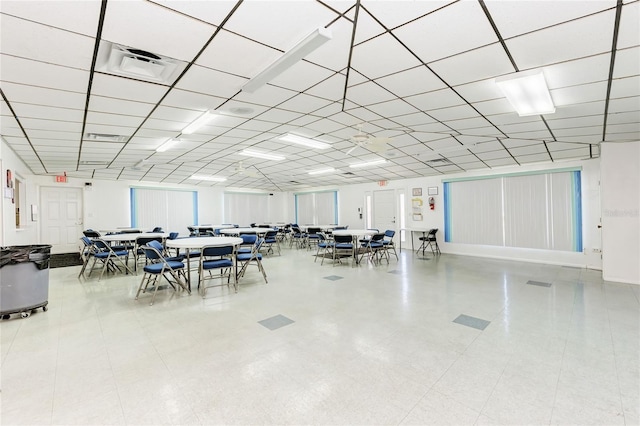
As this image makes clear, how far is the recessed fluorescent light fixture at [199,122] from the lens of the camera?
411 centimetres

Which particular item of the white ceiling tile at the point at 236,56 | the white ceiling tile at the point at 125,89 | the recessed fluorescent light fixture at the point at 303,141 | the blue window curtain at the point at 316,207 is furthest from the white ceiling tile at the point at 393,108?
the blue window curtain at the point at 316,207

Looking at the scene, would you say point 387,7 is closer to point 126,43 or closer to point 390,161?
point 126,43

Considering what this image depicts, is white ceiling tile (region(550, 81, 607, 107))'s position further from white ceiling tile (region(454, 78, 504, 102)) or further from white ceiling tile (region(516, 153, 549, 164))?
white ceiling tile (region(516, 153, 549, 164))

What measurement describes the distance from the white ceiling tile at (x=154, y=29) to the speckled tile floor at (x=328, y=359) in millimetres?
2543

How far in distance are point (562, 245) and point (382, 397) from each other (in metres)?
7.14

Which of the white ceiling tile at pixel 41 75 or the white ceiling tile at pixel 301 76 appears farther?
the white ceiling tile at pixel 301 76

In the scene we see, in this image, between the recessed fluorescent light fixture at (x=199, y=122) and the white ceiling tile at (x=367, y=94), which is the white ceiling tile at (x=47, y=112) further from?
the white ceiling tile at (x=367, y=94)

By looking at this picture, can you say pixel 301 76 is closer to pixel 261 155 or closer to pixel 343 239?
pixel 261 155

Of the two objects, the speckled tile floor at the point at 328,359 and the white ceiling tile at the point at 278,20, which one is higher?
the white ceiling tile at the point at 278,20

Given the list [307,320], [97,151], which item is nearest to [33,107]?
[97,151]

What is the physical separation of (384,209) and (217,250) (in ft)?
23.9

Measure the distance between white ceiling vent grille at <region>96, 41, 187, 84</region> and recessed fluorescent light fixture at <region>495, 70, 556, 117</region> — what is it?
3.19 metres

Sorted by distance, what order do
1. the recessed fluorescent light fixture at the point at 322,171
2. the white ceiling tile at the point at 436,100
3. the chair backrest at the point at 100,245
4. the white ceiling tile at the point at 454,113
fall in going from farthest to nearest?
1. the recessed fluorescent light fixture at the point at 322,171
2. the chair backrest at the point at 100,245
3. the white ceiling tile at the point at 454,113
4. the white ceiling tile at the point at 436,100

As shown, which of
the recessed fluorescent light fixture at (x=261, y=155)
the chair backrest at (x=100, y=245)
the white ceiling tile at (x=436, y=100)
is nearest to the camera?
the white ceiling tile at (x=436, y=100)
